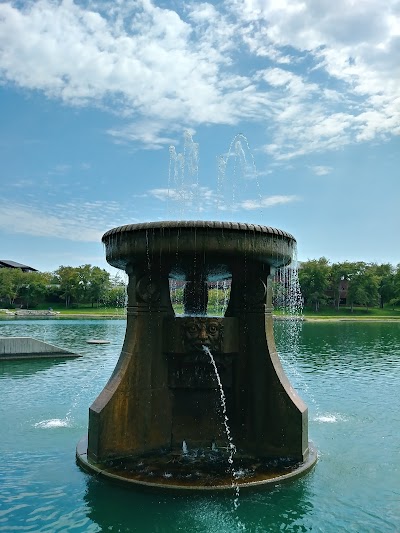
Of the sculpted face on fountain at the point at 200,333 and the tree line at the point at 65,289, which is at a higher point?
the tree line at the point at 65,289

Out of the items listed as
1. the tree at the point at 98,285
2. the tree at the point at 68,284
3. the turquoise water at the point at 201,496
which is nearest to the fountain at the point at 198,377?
the turquoise water at the point at 201,496

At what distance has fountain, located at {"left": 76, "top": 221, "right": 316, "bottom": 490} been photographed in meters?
7.73

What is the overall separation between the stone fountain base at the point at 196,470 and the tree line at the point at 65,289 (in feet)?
240

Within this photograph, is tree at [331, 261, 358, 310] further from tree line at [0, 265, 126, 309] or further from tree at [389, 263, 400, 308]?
tree line at [0, 265, 126, 309]

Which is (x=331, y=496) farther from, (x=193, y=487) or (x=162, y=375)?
(x=162, y=375)

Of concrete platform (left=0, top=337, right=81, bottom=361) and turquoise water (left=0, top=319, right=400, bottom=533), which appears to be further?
concrete platform (left=0, top=337, right=81, bottom=361)

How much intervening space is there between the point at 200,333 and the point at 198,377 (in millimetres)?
868

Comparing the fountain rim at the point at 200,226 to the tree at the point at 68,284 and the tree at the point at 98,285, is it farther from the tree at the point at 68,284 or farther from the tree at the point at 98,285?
the tree at the point at 68,284

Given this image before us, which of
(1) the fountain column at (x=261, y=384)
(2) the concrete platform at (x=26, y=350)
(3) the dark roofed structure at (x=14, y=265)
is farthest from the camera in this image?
(3) the dark roofed structure at (x=14, y=265)

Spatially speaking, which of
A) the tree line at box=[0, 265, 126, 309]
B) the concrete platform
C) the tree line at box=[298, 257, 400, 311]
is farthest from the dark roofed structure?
the concrete platform

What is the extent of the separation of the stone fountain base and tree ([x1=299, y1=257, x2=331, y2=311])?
244 ft

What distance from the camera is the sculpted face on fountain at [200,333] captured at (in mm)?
8258

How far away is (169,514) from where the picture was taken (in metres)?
6.45

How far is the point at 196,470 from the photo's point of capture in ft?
25.0
